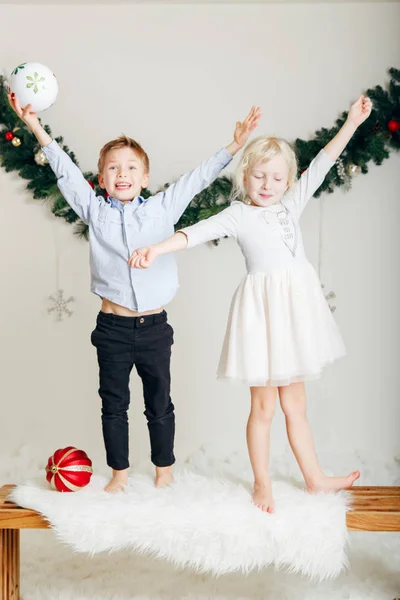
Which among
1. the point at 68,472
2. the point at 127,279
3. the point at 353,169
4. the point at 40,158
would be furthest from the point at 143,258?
the point at 353,169

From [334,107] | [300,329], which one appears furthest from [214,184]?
[300,329]

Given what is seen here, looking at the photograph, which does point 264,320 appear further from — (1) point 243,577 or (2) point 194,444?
(2) point 194,444

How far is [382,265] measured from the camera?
3311mm

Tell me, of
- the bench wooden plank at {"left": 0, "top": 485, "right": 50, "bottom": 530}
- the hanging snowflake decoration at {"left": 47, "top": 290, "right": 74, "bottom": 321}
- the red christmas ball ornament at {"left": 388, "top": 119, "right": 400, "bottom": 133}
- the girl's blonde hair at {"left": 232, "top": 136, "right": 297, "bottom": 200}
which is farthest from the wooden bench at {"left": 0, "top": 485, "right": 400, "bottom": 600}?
the red christmas ball ornament at {"left": 388, "top": 119, "right": 400, "bottom": 133}

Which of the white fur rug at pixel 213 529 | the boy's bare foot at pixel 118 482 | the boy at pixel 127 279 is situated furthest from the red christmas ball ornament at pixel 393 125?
the boy's bare foot at pixel 118 482

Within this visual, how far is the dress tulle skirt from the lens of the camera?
2113 mm

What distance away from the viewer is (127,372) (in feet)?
7.63

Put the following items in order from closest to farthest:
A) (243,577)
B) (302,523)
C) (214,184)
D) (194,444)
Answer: (302,523) → (243,577) → (214,184) → (194,444)


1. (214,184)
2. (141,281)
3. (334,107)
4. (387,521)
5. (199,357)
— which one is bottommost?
(387,521)

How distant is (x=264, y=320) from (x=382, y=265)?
1346 mm

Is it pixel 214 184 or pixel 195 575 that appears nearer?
pixel 195 575

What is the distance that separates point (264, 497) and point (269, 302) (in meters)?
0.56

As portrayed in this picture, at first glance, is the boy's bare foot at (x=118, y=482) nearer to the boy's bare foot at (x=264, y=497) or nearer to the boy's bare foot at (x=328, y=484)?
the boy's bare foot at (x=264, y=497)

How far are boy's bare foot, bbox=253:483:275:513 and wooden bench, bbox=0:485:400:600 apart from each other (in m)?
0.22
